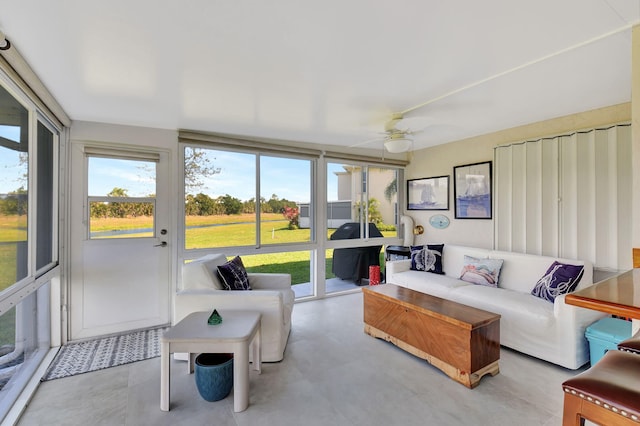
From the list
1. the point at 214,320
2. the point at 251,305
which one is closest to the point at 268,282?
the point at 251,305

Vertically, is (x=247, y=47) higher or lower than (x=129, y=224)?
higher

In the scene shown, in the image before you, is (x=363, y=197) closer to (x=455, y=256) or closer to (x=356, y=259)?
(x=356, y=259)

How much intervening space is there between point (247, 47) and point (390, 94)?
1301 millimetres

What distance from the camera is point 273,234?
4121 mm

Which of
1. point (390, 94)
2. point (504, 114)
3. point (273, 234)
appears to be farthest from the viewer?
point (273, 234)

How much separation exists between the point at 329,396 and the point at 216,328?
945mm

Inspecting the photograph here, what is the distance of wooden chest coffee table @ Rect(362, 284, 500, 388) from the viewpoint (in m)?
2.19

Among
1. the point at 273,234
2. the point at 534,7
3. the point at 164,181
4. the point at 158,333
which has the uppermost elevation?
the point at 534,7

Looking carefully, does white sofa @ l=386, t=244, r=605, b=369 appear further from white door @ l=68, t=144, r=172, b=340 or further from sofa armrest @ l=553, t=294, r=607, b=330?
white door @ l=68, t=144, r=172, b=340

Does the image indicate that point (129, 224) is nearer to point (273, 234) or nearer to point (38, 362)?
point (38, 362)

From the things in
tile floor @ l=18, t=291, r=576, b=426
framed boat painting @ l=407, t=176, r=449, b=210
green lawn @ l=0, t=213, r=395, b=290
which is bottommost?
tile floor @ l=18, t=291, r=576, b=426

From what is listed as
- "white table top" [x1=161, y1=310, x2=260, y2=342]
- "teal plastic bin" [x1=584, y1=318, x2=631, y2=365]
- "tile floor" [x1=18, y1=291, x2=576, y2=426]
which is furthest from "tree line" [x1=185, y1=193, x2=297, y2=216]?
"teal plastic bin" [x1=584, y1=318, x2=631, y2=365]

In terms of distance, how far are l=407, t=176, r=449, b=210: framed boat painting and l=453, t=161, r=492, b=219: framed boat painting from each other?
0.61ft

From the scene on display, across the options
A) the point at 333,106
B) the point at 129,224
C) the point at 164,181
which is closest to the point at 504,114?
the point at 333,106
